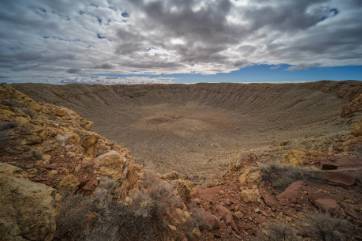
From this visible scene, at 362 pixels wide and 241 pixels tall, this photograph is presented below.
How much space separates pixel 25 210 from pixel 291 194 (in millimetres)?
4583

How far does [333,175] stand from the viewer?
440 centimetres

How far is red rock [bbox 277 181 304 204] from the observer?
398 centimetres

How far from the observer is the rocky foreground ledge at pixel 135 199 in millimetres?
2311

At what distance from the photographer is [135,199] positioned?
11.3 ft

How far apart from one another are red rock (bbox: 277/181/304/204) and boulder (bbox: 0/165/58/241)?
13.6 ft

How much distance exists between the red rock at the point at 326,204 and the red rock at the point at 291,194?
361 mm

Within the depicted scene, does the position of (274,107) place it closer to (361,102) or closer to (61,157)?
(361,102)

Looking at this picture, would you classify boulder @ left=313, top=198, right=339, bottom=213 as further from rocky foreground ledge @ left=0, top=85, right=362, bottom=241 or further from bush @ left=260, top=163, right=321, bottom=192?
bush @ left=260, top=163, right=321, bottom=192

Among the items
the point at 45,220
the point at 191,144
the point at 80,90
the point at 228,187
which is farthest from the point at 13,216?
the point at 80,90

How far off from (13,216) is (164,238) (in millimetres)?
1997

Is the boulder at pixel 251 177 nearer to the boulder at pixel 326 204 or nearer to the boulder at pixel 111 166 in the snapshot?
the boulder at pixel 326 204

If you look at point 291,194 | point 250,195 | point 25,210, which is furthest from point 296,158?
point 25,210

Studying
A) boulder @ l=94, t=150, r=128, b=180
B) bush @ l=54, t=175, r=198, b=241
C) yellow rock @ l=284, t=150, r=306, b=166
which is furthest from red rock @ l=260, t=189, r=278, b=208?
boulder @ l=94, t=150, r=128, b=180

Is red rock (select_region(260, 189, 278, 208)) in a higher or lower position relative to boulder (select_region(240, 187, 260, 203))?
higher
